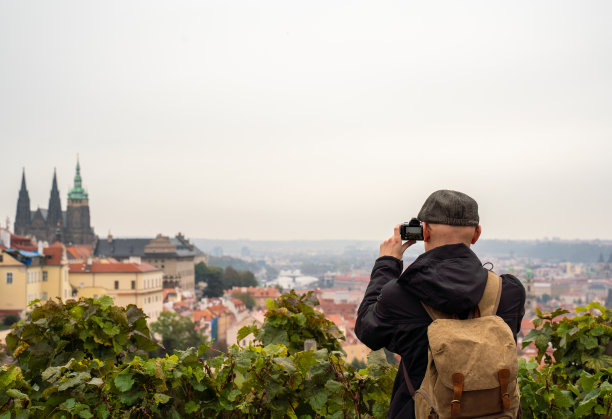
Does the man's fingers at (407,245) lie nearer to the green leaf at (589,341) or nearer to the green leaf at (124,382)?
the green leaf at (124,382)

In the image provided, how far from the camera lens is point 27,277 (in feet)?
209

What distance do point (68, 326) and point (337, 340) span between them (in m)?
1.45

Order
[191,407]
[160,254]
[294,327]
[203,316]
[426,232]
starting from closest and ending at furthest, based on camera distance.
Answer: [426,232] < [191,407] < [294,327] < [203,316] < [160,254]

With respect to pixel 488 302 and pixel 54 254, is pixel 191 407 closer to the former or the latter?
pixel 488 302

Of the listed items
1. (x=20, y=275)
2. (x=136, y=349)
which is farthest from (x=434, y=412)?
(x=20, y=275)

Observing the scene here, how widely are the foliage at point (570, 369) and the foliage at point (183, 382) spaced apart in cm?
84

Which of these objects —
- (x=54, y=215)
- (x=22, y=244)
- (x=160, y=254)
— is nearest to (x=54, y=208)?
(x=54, y=215)

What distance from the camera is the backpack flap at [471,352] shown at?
208cm

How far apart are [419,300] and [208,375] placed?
135 cm

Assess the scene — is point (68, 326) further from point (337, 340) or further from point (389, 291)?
point (389, 291)

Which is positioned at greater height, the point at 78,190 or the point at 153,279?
the point at 78,190

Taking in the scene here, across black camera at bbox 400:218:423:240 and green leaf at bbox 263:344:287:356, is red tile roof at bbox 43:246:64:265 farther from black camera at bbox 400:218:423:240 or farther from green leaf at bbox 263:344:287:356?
black camera at bbox 400:218:423:240

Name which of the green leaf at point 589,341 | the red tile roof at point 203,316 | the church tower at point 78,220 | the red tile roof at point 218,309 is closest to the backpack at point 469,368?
the green leaf at point 589,341

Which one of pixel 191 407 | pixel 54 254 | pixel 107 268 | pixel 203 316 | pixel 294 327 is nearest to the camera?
pixel 191 407
